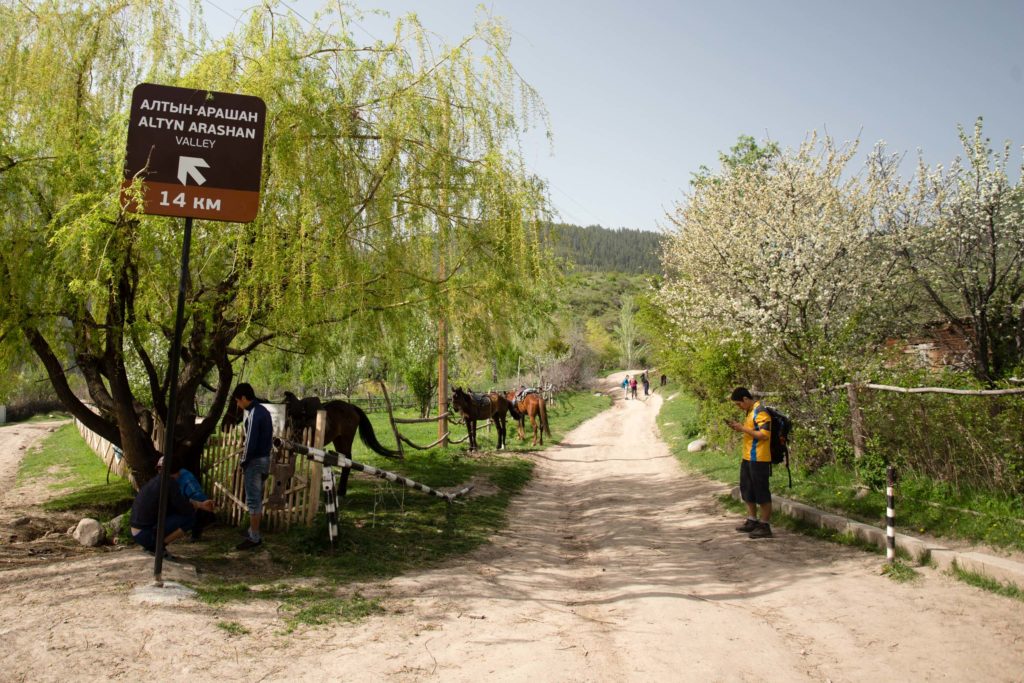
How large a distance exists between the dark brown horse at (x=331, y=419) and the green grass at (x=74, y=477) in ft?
9.73

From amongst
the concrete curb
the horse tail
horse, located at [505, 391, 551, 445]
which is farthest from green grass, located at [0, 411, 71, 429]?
the concrete curb

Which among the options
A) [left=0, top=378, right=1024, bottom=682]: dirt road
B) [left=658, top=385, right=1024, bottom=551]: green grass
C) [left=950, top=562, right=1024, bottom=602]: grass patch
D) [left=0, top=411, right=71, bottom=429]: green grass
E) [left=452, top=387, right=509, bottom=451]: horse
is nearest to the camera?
[left=0, top=378, right=1024, bottom=682]: dirt road

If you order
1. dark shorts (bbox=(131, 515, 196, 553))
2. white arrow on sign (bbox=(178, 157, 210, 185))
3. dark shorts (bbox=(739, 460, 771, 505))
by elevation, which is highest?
white arrow on sign (bbox=(178, 157, 210, 185))

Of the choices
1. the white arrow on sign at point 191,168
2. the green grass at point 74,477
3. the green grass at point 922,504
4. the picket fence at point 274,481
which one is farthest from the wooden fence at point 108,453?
the green grass at point 922,504

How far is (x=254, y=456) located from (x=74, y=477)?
11813 mm

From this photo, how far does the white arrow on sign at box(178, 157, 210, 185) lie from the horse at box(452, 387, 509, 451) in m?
13.2

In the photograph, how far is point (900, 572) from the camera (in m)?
6.42

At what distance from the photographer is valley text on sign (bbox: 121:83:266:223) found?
597 cm

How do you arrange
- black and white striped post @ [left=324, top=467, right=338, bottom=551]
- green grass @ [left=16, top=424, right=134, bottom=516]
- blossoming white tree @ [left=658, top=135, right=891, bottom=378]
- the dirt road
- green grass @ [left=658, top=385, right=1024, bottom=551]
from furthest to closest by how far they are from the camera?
blossoming white tree @ [left=658, top=135, right=891, bottom=378], green grass @ [left=16, top=424, right=134, bottom=516], black and white striped post @ [left=324, top=467, right=338, bottom=551], green grass @ [left=658, top=385, right=1024, bottom=551], the dirt road

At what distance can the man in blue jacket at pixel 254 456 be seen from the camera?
737 centimetres

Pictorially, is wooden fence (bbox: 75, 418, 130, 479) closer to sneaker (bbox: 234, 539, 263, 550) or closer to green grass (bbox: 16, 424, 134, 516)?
green grass (bbox: 16, 424, 134, 516)

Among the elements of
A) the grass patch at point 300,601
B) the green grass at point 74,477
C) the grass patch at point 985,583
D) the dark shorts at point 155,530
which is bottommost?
the green grass at point 74,477

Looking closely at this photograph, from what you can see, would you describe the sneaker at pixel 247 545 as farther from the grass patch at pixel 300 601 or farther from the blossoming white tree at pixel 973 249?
the blossoming white tree at pixel 973 249

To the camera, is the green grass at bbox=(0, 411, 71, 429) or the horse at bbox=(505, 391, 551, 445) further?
the green grass at bbox=(0, 411, 71, 429)
